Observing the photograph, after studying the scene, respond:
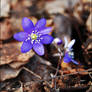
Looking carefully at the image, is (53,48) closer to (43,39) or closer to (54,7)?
(43,39)

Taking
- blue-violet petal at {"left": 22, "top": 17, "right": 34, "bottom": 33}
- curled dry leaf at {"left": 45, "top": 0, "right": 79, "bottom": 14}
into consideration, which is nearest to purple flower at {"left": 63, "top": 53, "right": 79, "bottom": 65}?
blue-violet petal at {"left": 22, "top": 17, "right": 34, "bottom": 33}

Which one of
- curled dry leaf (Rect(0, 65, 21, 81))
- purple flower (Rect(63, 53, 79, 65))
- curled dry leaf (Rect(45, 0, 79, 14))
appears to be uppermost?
curled dry leaf (Rect(45, 0, 79, 14))

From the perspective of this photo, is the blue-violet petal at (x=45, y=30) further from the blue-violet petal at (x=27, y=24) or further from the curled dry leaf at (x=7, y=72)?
the curled dry leaf at (x=7, y=72)

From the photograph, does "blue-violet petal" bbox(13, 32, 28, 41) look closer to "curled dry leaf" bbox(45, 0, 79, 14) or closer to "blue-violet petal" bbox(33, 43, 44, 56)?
"blue-violet petal" bbox(33, 43, 44, 56)

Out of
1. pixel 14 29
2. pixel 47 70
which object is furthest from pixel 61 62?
pixel 14 29

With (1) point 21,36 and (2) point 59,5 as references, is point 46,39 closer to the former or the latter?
(1) point 21,36

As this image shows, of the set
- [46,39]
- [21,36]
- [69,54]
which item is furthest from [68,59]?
[21,36]

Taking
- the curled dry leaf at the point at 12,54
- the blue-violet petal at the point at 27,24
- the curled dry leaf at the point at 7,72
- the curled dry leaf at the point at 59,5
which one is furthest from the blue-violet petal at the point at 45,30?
the curled dry leaf at the point at 59,5
